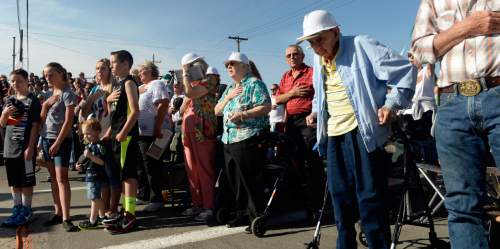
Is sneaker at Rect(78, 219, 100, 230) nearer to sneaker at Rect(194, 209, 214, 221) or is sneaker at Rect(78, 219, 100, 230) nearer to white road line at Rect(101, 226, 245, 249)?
white road line at Rect(101, 226, 245, 249)

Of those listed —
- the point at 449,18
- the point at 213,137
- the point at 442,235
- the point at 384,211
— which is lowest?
the point at 442,235

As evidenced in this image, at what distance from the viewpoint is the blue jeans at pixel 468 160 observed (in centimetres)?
200

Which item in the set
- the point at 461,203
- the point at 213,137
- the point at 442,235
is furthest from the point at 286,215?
the point at 461,203

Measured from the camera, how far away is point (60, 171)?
16.3ft

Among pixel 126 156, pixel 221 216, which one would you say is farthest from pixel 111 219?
pixel 221 216

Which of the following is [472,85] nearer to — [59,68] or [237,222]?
[237,222]

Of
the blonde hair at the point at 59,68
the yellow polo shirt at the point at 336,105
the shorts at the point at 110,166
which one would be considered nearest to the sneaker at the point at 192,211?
the shorts at the point at 110,166

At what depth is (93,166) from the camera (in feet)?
15.9

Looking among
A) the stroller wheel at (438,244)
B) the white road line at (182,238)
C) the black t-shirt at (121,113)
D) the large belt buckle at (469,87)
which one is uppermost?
the black t-shirt at (121,113)

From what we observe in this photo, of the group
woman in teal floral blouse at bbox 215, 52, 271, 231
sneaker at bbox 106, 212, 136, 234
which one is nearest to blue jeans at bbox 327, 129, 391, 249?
woman in teal floral blouse at bbox 215, 52, 271, 231

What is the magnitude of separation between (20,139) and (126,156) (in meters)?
1.50

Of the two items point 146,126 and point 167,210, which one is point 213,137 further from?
point 167,210

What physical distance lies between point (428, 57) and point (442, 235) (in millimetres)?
2729

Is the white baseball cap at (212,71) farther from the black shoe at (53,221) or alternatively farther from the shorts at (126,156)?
the black shoe at (53,221)
